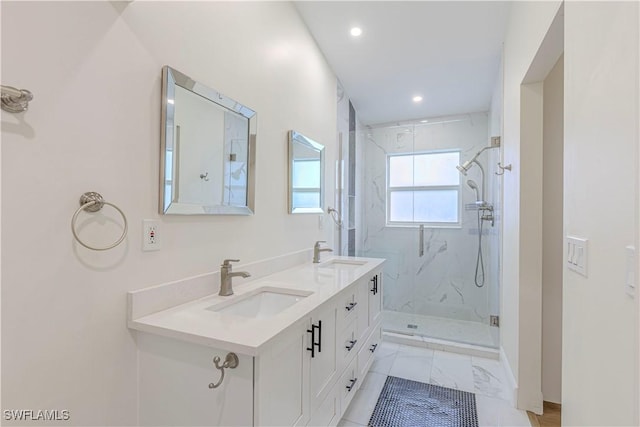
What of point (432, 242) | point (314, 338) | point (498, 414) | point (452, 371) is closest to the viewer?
point (314, 338)

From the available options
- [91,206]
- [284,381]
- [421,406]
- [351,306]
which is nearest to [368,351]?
[421,406]

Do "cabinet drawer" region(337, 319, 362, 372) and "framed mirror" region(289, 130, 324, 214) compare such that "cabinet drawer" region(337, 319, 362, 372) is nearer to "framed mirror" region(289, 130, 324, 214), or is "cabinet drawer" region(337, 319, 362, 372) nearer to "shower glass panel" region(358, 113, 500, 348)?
"framed mirror" region(289, 130, 324, 214)

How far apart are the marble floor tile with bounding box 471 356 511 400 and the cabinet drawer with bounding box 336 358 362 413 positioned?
1000mm

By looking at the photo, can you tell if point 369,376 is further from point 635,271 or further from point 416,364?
point 635,271

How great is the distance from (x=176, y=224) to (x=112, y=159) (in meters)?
0.34

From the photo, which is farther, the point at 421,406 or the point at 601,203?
the point at 421,406

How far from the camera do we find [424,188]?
12.4 ft

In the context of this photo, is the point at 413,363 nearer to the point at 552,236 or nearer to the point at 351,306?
the point at 351,306

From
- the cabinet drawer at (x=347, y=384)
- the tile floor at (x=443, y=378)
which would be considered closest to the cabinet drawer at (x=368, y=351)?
the cabinet drawer at (x=347, y=384)

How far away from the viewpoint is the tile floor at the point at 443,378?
186 centimetres

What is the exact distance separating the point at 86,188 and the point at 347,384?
5.06ft

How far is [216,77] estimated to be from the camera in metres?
1.45

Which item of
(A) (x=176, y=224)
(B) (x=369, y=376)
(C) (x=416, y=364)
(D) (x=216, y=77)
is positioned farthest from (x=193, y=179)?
(C) (x=416, y=364)

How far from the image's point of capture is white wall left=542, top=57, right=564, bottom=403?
192cm
